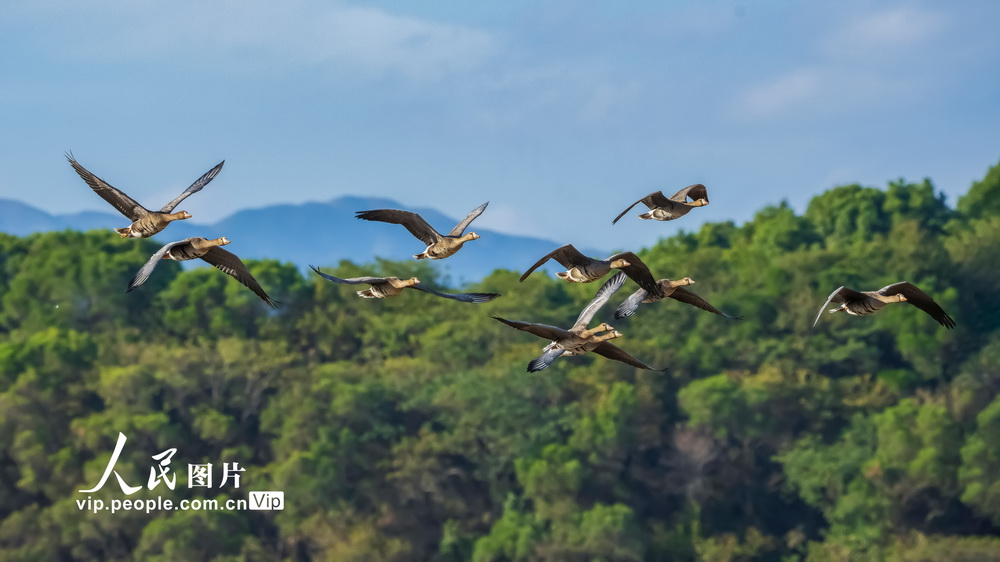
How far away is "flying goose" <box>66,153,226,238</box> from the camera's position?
1667 centimetres

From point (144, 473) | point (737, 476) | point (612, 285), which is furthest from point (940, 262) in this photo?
point (612, 285)

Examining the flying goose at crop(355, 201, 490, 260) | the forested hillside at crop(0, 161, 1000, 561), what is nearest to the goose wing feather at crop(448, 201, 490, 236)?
the flying goose at crop(355, 201, 490, 260)

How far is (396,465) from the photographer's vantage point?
53.0 m

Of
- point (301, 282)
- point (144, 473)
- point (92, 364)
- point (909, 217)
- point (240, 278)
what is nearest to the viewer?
point (240, 278)

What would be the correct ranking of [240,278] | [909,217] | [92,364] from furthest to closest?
[909,217]
[92,364]
[240,278]

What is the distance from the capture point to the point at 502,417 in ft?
177

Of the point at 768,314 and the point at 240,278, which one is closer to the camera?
the point at 240,278

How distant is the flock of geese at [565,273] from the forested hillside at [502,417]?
3393 cm

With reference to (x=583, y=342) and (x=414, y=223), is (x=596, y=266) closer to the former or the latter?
(x=583, y=342)

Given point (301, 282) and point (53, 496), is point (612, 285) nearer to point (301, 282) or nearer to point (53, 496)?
point (53, 496)

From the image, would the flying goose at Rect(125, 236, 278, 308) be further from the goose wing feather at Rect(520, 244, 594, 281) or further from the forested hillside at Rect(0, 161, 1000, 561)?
the forested hillside at Rect(0, 161, 1000, 561)

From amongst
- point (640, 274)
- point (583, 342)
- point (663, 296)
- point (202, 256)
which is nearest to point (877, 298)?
point (663, 296)

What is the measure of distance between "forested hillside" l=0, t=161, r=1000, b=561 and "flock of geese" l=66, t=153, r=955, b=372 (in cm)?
3393

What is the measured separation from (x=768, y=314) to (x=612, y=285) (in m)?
42.1
